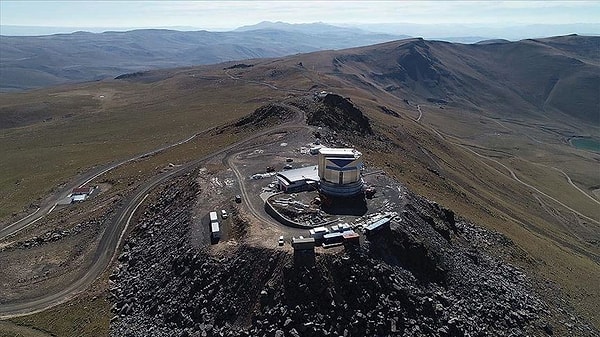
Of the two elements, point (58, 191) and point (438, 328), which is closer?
point (438, 328)

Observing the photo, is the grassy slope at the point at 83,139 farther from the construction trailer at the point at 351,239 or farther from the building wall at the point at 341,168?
the construction trailer at the point at 351,239

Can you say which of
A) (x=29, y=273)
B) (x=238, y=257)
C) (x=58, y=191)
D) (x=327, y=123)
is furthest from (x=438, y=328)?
(x=58, y=191)

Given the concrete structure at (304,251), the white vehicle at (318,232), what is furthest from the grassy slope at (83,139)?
the concrete structure at (304,251)

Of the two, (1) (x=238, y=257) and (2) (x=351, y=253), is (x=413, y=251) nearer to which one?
(2) (x=351, y=253)

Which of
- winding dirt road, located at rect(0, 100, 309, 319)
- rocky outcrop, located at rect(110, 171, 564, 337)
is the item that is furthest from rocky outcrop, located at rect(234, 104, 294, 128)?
rocky outcrop, located at rect(110, 171, 564, 337)

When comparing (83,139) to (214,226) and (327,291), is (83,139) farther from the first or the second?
(327,291)

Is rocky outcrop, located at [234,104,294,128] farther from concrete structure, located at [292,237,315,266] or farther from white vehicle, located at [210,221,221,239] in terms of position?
concrete structure, located at [292,237,315,266]
